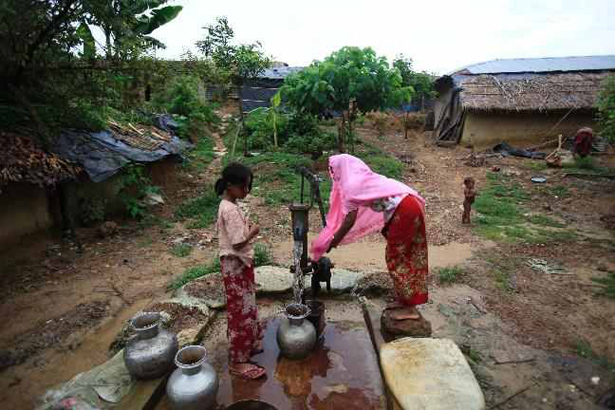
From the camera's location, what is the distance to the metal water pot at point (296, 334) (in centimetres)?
279

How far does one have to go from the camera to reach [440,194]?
8773mm

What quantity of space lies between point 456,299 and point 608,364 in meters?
1.38

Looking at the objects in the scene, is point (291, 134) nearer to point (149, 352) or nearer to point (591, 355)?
point (591, 355)

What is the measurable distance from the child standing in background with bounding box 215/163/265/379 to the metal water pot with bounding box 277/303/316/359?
231 mm

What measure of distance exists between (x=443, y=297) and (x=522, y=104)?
11648 mm

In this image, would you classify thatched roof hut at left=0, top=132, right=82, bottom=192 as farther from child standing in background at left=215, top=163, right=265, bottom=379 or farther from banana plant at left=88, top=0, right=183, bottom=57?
child standing in background at left=215, top=163, right=265, bottom=379

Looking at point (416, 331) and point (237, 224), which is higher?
point (237, 224)

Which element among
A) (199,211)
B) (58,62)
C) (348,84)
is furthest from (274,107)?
(58,62)

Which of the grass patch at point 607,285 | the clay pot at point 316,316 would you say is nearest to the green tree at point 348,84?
the grass patch at point 607,285

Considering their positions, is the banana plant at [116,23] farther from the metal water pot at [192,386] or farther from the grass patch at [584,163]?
the grass patch at [584,163]

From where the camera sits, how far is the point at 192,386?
7.32 ft

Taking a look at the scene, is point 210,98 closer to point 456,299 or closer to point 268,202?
point 268,202

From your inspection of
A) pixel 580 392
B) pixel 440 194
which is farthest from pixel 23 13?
pixel 440 194

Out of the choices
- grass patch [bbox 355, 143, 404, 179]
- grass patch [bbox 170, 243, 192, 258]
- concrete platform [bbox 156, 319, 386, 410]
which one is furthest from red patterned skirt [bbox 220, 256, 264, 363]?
grass patch [bbox 355, 143, 404, 179]
